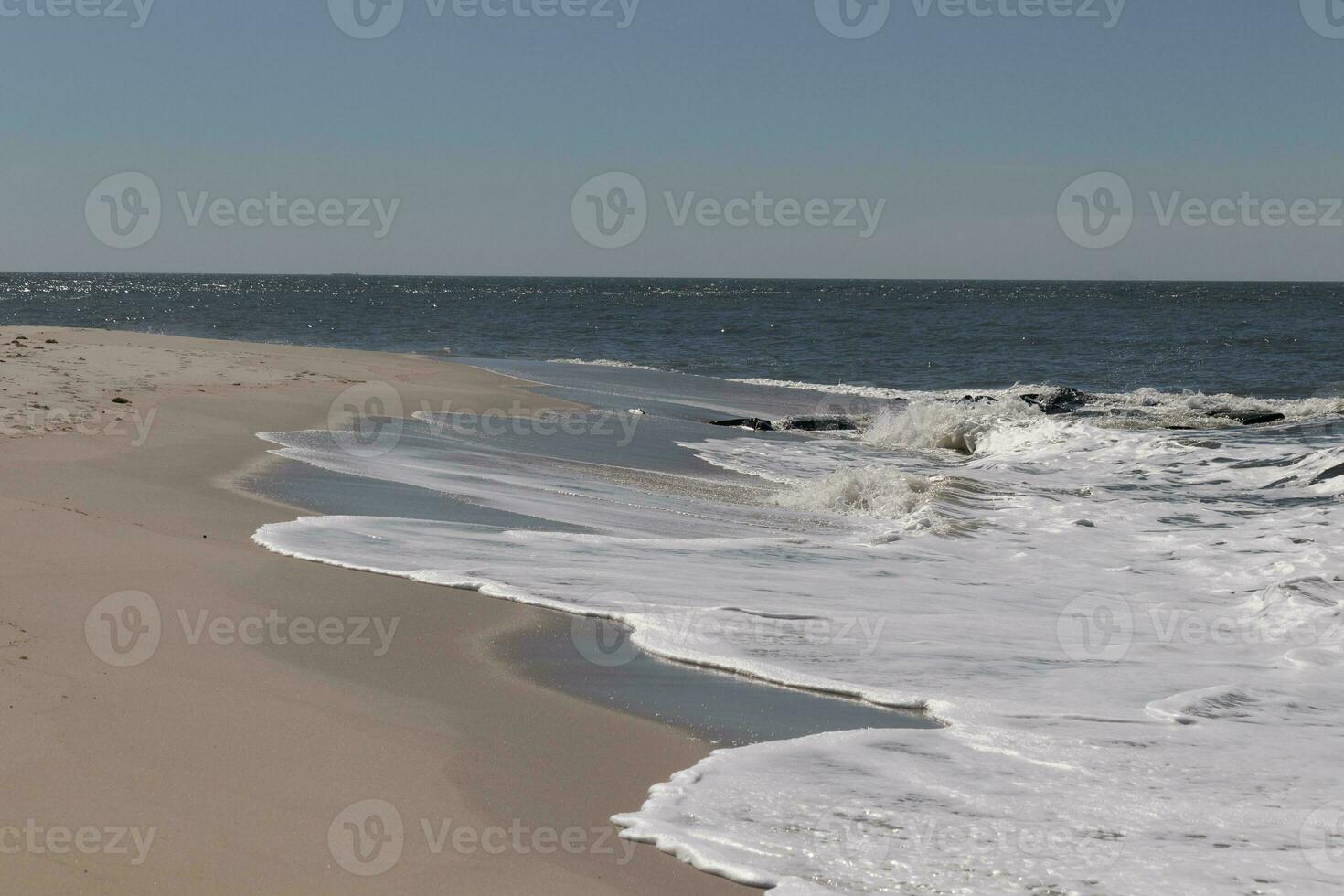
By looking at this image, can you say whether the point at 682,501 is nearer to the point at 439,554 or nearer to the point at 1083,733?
the point at 439,554

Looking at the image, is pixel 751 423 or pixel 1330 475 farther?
pixel 751 423

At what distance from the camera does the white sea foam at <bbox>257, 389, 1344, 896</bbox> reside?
375 cm

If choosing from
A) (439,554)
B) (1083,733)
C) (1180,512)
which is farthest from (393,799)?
(1180,512)

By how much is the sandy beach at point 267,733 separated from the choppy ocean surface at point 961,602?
0.35m

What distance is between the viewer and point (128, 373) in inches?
620

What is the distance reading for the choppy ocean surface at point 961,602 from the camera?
3.81m

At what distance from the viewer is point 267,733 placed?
4191mm

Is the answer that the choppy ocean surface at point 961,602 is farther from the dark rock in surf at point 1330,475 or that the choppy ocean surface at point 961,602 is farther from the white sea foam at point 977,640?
the dark rock in surf at point 1330,475

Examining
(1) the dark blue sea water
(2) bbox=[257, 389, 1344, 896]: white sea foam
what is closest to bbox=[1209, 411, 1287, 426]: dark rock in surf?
(2) bbox=[257, 389, 1344, 896]: white sea foam

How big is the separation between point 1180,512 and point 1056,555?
9.19ft

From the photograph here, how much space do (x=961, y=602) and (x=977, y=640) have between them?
3.18ft

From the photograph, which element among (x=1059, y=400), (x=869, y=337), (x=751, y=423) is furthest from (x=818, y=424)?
(x=869, y=337)

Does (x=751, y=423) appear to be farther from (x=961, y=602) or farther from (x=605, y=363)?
(x=605, y=363)

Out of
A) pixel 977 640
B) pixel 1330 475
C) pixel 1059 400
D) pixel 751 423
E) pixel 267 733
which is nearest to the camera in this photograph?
pixel 267 733
